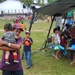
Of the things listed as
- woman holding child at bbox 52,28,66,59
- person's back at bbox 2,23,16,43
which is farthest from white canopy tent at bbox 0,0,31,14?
person's back at bbox 2,23,16,43

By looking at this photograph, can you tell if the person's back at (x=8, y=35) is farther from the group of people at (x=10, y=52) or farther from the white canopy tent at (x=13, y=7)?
the white canopy tent at (x=13, y=7)

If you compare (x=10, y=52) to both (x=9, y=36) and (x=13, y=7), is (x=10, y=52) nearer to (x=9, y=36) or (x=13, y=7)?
(x=9, y=36)

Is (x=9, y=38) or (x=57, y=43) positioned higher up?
(x=9, y=38)

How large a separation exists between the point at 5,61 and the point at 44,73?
347cm

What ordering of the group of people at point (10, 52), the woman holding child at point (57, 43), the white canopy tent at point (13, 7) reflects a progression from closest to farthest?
the group of people at point (10, 52), the woman holding child at point (57, 43), the white canopy tent at point (13, 7)

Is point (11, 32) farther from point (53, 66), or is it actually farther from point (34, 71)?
point (53, 66)

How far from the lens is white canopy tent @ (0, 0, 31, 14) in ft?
236

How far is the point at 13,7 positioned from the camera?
7300 centimetres

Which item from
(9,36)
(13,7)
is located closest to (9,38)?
(9,36)

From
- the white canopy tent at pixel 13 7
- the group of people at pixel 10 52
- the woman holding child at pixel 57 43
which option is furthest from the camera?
the white canopy tent at pixel 13 7

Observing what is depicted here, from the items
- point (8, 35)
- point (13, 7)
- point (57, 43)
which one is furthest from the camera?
point (13, 7)

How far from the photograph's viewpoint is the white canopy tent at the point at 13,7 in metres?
71.9

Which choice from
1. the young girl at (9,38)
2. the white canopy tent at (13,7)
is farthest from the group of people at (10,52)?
the white canopy tent at (13,7)

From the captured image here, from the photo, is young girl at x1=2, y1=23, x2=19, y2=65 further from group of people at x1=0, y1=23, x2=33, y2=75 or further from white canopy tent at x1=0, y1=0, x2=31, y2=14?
white canopy tent at x1=0, y1=0, x2=31, y2=14
